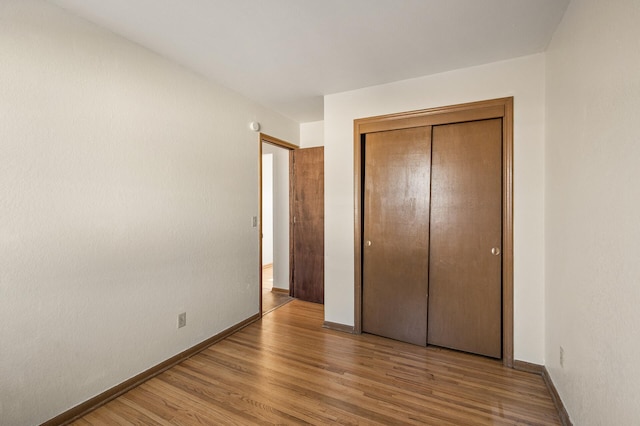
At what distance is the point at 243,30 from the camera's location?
1885mm

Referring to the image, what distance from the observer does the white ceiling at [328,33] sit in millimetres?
1658

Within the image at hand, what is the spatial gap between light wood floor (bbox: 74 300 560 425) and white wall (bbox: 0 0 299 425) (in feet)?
1.01

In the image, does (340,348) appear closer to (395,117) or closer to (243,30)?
(395,117)

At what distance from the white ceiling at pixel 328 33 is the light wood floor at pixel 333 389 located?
2.39 metres

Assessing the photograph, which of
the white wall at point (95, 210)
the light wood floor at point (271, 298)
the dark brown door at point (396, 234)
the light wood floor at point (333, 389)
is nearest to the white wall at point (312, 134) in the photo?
the dark brown door at point (396, 234)

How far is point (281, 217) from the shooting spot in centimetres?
432

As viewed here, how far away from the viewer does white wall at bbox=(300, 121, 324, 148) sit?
3.99m

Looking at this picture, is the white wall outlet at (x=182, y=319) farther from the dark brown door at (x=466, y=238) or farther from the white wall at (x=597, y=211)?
the white wall at (x=597, y=211)

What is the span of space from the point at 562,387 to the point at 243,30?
299 centimetres

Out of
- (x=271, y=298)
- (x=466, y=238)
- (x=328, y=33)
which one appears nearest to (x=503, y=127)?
(x=466, y=238)

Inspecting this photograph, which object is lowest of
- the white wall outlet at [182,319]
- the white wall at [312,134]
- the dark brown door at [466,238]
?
the white wall outlet at [182,319]

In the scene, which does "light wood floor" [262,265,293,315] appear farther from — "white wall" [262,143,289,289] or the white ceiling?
the white ceiling

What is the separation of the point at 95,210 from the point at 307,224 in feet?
7.98

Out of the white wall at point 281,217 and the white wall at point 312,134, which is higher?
the white wall at point 312,134
